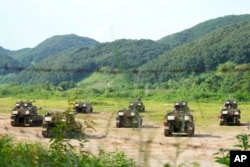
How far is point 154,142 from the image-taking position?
19094mm

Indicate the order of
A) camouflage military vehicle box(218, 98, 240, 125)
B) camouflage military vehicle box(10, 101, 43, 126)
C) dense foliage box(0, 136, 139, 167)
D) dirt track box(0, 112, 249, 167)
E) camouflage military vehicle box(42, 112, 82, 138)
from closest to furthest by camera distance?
dirt track box(0, 112, 249, 167), dense foliage box(0, 136, 139, 167), camouflage military vehicle box(42, 112, 82, 138), camouflage military vehicle box(10, 101, 43, 126), camouflage military vehicle box(218, 98, 240, 125)

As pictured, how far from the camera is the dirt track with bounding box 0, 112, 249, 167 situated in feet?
10.7

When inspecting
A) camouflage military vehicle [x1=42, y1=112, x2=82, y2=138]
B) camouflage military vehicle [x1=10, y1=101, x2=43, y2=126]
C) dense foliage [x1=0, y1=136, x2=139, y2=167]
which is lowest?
camouflage military vehicle [x1=10, y1=101, x2=43, y2=126]

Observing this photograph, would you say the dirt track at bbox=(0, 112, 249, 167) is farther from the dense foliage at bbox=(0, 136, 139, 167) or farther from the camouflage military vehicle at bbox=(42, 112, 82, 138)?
the camouflage military vehicle at bbox=(42, 112, 82, 138)

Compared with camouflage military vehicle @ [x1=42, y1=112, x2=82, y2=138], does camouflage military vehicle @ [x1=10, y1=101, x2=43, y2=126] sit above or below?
below

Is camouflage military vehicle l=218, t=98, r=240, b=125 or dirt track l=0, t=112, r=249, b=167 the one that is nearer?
dirt track l=0, t=112, r=249, b=167

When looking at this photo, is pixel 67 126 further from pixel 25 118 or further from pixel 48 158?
pixel 25 118

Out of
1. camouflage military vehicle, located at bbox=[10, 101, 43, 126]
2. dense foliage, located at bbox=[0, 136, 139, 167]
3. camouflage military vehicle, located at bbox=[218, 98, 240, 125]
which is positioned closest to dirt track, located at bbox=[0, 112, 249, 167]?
dense foliage, located at bbox=[0, 136, 139, 167]

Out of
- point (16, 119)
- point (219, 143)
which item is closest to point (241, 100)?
point (16, 119)

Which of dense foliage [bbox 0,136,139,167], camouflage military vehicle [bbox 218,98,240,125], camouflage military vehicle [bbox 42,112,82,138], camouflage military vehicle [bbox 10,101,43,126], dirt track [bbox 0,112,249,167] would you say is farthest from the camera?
camouflage military vehicle [bbox 218,98,240,125]

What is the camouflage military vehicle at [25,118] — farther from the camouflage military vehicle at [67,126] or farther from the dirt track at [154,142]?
the camouflage military vehicle at [67,126]

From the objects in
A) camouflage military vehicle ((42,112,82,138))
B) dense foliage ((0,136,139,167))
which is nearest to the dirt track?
dense foliage ((0,136,139,167))

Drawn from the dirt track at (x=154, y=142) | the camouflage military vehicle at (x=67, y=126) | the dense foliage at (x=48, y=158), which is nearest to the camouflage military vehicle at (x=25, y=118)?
the dirt track at (x=154, y=142)

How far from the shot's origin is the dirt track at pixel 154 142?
3.25 meters
